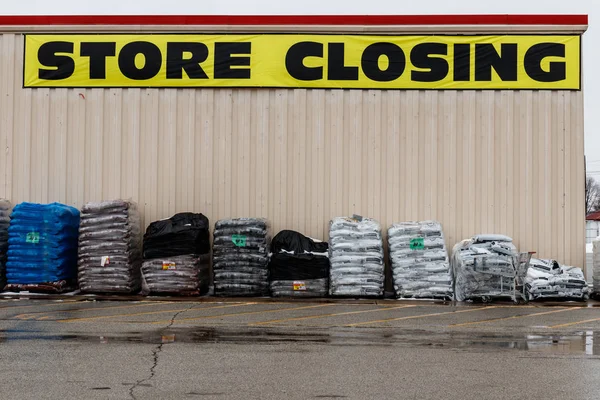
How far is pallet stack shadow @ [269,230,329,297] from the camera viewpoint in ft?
54.3

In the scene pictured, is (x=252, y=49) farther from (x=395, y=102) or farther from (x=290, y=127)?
(x=395, y=102)

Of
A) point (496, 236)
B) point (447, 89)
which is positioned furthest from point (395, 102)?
point (496, 236)

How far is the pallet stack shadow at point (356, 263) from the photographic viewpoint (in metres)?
16.6

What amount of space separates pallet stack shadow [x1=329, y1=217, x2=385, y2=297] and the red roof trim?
17.3 feet

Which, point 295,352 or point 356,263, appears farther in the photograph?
point 356,263

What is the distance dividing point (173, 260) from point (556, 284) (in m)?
7.91

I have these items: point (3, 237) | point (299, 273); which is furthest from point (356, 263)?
point (3, 237)

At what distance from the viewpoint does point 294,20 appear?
62.0ft

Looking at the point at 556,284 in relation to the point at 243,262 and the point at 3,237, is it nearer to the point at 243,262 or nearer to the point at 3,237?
the point at 243,262

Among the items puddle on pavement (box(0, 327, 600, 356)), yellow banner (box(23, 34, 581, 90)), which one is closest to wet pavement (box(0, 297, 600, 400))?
puddle on pavement (box(0, 327, 600, 356))

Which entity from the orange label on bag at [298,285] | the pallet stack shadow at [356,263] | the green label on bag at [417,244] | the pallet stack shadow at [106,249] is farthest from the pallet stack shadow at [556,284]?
the pallet stack shadow at [106,249]

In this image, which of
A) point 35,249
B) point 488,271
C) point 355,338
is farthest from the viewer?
point 35,249

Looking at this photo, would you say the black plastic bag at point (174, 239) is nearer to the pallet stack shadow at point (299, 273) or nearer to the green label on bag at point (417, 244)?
the pallet stack shadow at point (299, 273)

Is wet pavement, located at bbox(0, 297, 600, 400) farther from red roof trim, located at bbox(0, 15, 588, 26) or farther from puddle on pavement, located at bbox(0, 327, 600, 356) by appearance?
red roof trim, located at bbox(0, 15, 588, 26)
